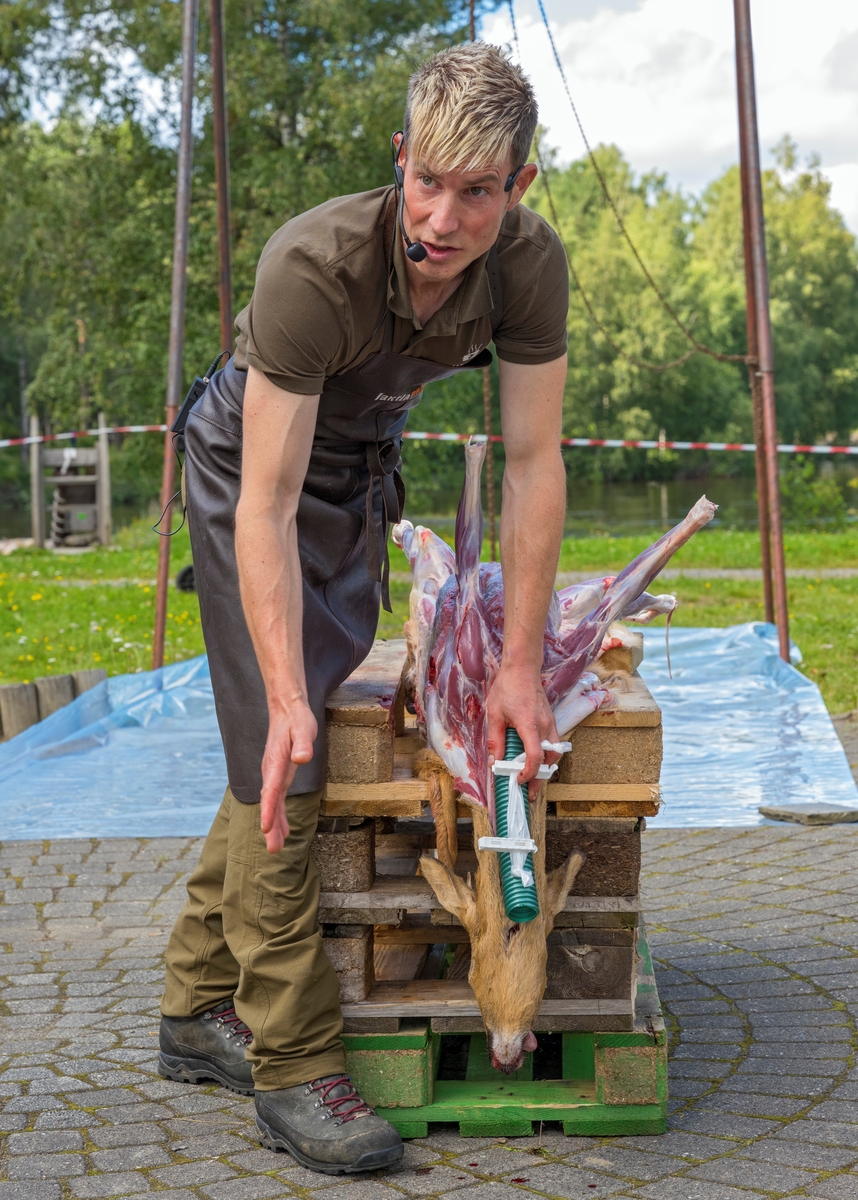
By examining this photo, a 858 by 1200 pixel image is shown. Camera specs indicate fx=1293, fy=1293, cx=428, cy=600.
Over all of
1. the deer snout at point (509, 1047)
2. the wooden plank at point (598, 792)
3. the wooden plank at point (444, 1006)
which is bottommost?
the deer snout at point (509, 1047)

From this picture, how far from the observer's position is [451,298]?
101 inches

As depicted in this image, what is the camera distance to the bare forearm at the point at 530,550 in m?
2.68

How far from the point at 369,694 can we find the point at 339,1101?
0.84m

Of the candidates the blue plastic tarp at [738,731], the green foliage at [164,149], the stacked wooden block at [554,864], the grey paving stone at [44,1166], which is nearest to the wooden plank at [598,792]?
the stacked wooden block at [554,864]

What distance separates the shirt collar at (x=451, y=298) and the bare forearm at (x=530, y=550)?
347mm

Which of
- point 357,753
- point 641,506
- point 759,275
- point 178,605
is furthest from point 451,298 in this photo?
point 641,506

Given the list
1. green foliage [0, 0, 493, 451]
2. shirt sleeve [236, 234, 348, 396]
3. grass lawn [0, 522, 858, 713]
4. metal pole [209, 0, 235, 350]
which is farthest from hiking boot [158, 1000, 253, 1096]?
green foliage [0, 0, 493, 451]

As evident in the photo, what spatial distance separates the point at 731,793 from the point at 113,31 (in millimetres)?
21570

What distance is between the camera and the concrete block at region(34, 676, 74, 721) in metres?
7.02

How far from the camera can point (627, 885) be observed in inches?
110

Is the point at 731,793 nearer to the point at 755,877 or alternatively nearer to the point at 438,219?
the point at 755,877

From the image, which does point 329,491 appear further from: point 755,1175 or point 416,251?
point 755,1175

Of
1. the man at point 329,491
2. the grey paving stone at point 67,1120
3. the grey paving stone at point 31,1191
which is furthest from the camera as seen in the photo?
the grey paving stone at point 67,1120

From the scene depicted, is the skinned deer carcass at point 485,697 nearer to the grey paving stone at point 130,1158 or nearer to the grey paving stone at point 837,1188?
the grey paving stone at point 837,1188
